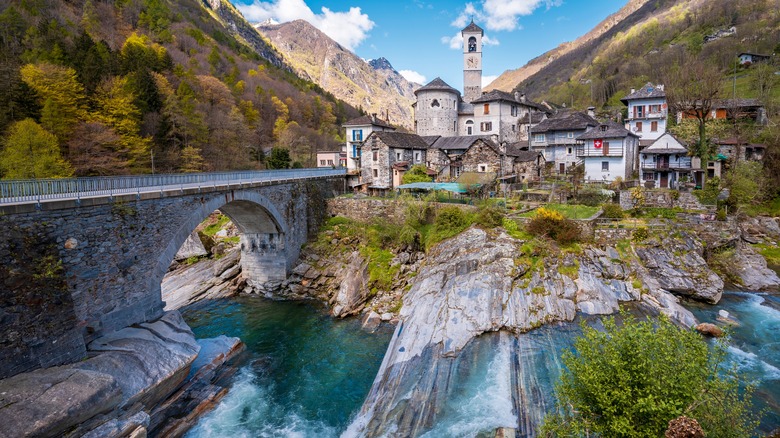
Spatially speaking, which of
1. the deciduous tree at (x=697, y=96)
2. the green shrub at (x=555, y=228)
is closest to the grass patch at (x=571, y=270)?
the green shrub at (x=555, y=228)

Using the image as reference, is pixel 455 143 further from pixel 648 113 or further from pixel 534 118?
pixel 648 113

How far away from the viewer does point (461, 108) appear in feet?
190

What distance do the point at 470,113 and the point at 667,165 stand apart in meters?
25.5

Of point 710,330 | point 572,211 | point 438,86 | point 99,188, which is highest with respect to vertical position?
point 438,86

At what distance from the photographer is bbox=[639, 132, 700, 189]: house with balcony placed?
38938 millimetres

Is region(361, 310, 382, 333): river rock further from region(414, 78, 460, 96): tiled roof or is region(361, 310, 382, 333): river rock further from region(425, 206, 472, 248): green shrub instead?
region(414, 78, 460, 96): tiled roof

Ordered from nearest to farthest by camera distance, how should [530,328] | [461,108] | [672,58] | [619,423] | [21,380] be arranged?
[619,423] → [21,380] → [530,328] → [461,108] → [672,58]

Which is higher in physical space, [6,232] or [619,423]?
[6,232]

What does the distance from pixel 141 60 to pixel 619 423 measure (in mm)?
63427

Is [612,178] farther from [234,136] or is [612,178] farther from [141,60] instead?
[141,60]

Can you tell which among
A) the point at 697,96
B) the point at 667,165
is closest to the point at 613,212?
the point at 667,165

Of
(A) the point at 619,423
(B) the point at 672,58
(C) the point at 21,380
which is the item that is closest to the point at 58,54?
(C) the point at 21,380

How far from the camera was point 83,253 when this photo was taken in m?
15.4

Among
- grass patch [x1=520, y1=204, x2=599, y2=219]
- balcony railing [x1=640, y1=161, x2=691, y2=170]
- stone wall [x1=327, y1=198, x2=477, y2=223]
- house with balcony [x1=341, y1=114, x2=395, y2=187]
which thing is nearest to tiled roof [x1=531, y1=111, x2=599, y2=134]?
balcony railing [x1=640, y1=161, x2=691, y2=170]
